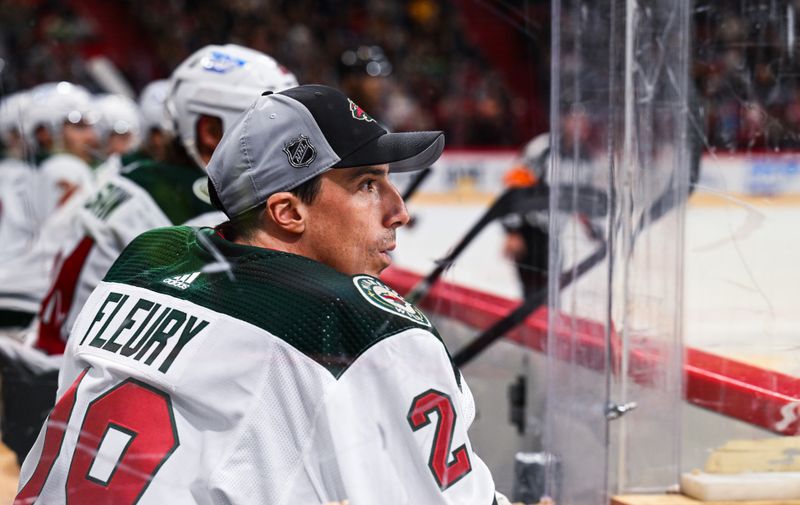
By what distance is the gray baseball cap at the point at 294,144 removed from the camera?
134 centimetres

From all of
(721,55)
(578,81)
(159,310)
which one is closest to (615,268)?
(578,81)

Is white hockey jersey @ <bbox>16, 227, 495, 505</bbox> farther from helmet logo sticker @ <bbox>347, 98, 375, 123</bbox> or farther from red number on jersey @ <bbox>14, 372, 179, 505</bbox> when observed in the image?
helmet logo sticker @ <bbox>347, 98, 375, 123</bbox>

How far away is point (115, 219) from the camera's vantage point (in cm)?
252

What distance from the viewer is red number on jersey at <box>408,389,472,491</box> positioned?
3.92ft

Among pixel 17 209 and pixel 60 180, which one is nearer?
pixel 60 180

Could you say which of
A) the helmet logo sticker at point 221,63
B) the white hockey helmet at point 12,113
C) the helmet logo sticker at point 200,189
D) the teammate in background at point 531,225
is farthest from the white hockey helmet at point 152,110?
the helmet logo sticker at point 200,189

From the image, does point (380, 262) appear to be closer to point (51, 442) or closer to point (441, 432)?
point (441, 432)

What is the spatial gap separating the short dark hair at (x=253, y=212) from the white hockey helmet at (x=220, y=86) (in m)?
0.98

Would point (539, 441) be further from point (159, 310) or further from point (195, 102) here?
point (159, 310)

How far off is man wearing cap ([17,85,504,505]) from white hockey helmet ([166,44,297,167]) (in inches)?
40.5

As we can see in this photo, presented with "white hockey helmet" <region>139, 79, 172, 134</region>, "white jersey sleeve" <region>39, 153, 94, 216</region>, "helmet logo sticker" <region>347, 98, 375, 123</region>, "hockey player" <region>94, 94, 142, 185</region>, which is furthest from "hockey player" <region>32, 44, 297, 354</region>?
"hockey player" <region>94, 94, 142, 185</region>

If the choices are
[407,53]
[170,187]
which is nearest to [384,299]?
[170,187]

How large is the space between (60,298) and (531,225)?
116cm

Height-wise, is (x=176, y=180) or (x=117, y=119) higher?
(x=176, y=180)
